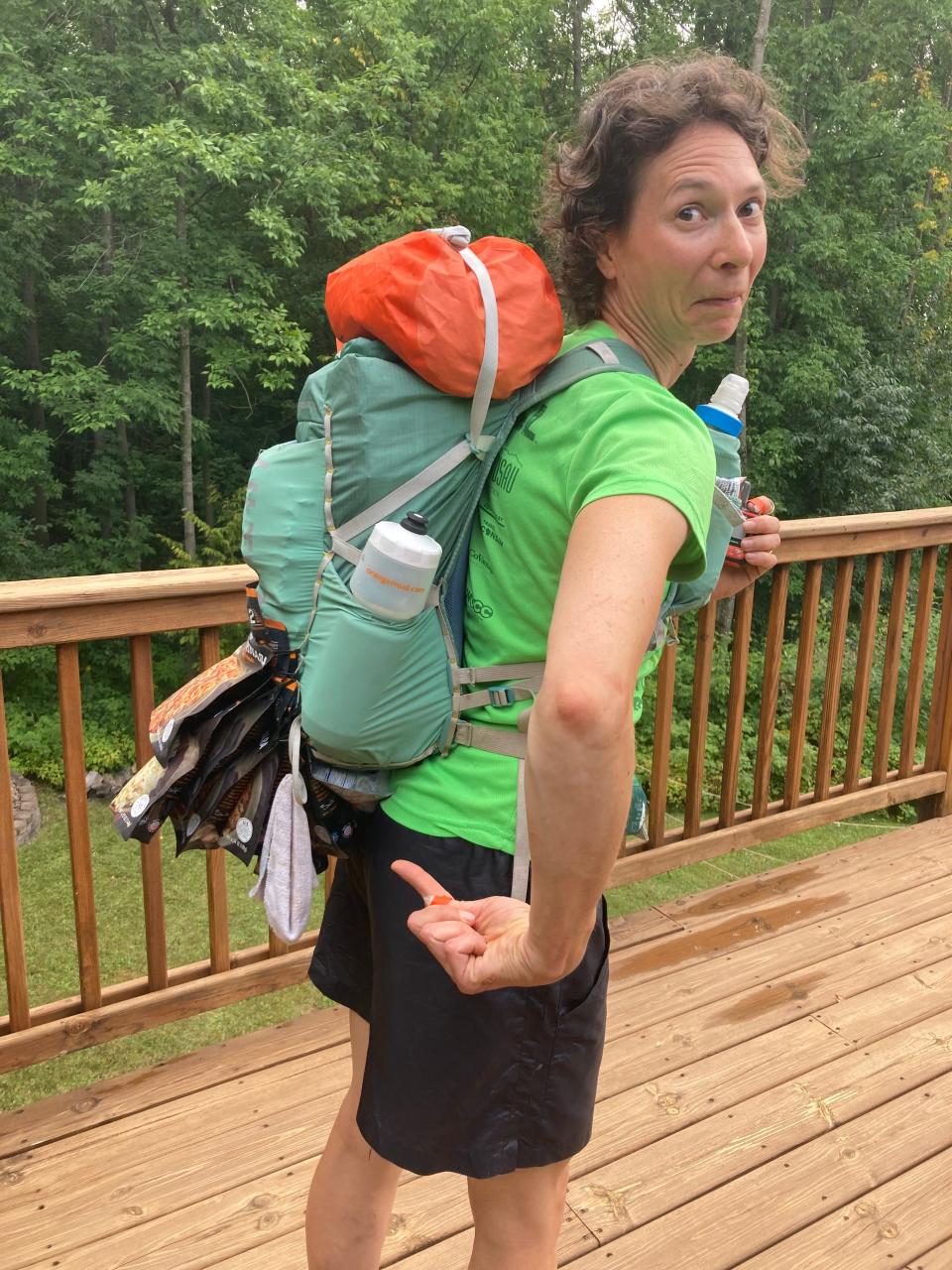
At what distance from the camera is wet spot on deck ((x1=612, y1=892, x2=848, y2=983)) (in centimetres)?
250

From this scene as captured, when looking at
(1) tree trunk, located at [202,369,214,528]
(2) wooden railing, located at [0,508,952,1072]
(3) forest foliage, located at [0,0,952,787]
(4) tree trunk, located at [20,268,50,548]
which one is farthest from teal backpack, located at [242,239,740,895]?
(1) tree trunk, located at [202,369,214,528]

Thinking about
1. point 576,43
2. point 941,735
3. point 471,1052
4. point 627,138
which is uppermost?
point 576,43

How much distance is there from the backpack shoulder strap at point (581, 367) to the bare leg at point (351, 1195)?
0.75 metres

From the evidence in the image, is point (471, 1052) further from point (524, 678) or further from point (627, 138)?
point (627, 138)

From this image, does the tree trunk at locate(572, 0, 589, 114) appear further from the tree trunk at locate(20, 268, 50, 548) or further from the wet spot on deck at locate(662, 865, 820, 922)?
the wet spot on deck at locate(662, 865, 820, 922)

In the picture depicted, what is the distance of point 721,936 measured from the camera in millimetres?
2623

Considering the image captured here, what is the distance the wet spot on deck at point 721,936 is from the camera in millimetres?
2496

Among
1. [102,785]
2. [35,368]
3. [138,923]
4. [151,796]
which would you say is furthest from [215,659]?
[35,368]

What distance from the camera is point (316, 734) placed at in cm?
99

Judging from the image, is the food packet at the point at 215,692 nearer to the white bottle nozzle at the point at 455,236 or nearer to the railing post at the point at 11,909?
the white bottle nozzle at the point at 455,236

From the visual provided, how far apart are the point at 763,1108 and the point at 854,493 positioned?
625 inches

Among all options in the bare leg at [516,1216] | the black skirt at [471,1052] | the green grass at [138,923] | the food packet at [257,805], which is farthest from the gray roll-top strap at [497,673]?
the green grass at [138,923]

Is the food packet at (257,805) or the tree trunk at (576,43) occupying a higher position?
the tree trunk at (576,43)

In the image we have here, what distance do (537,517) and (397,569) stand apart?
132mm
